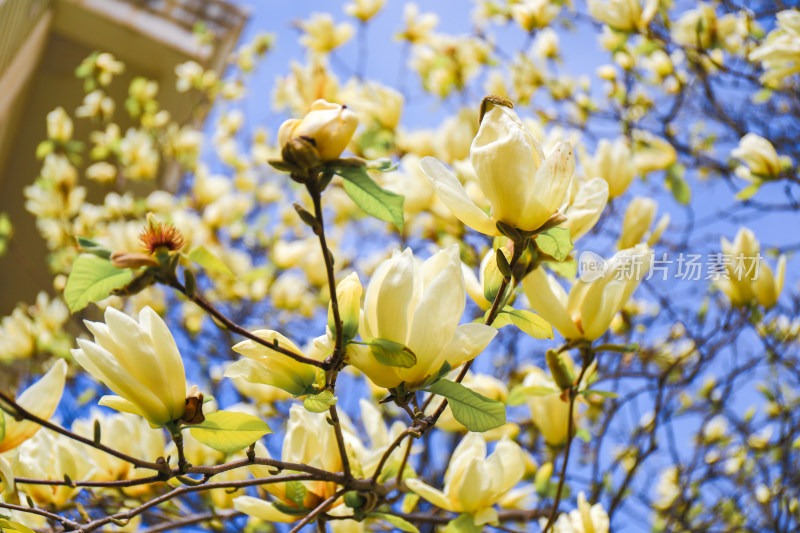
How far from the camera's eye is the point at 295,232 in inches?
118

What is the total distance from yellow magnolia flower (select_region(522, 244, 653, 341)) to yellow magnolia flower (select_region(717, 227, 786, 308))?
458 millimetres

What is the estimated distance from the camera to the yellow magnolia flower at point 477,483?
0.59 meters

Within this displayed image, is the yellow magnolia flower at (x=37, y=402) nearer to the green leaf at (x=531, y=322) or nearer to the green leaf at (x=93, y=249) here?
the green leaf at (x=93, y=249)

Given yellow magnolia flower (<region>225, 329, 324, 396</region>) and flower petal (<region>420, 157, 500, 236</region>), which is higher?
flower petal (<region>420, 157, 500, 236</region>)

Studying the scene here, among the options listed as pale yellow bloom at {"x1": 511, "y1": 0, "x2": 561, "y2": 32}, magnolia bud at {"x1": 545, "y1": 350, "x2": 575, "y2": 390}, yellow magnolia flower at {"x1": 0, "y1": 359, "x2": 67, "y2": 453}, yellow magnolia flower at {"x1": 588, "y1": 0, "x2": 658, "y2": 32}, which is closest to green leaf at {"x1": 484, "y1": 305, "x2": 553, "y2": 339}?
magnolia bud at {"x1": 545, "y1": 350, "x2": 575, "y2": 390}

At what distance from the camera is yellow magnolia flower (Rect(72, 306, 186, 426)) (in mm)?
453

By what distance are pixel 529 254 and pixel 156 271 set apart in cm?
34

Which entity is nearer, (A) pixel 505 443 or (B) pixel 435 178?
(B) pixel 435 178

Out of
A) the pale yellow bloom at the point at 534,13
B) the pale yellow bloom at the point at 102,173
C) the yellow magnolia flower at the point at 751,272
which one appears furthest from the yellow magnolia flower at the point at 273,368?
the pale yellow bloom at the point at 102,173

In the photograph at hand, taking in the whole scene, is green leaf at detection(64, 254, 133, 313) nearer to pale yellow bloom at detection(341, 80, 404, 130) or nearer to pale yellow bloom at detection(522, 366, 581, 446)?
pale yellow bloom at detection(522, 366, 581, 446)

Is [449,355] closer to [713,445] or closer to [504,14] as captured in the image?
[713,445]

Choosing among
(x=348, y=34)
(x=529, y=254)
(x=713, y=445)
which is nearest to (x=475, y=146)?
(x=529, y=254)

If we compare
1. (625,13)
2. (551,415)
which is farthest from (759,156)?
(551,415)

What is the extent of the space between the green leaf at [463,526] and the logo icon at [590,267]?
0.27 meters
